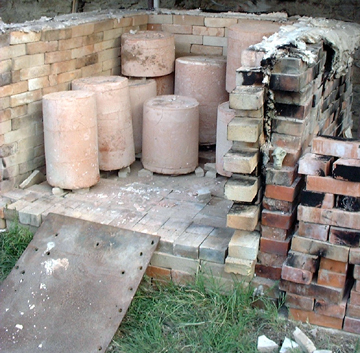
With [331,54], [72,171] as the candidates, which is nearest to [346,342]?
[331,54]

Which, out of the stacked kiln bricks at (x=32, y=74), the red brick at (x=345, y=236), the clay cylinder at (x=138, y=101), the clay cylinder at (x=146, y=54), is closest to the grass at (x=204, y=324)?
the red brick at (x=345, y=236)

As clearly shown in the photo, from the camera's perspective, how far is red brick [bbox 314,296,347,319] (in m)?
3.53

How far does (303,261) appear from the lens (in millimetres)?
3506

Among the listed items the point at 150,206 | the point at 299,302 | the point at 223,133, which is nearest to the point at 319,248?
the point at 299,302

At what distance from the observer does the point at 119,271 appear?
387 cm

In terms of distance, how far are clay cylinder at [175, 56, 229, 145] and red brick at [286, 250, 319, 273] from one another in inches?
108

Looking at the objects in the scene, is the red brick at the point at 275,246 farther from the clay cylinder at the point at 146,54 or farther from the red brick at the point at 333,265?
the clay cylinder at the point at 146,54

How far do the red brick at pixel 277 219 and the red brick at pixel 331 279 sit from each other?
0.37 metres

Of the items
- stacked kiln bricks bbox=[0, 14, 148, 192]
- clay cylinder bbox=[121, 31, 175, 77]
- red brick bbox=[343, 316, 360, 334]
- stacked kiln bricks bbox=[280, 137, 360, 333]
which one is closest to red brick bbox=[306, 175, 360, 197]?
stacked kiln bricks bbox=[280, 137, 360, 333]

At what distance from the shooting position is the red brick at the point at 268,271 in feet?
12.3

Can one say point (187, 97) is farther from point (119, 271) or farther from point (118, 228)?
point (119, 271)

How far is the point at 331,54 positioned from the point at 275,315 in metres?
2.10

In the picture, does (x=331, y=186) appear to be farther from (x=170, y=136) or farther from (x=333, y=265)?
(x=170, y=136)

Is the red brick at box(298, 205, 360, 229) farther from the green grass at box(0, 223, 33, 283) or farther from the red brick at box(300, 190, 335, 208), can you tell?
the green grass at box(0, 223, 33, 283)
